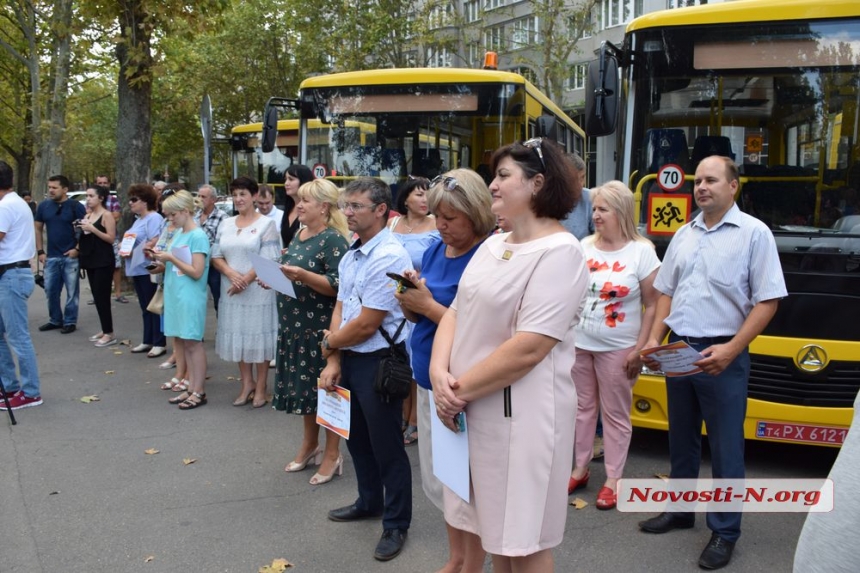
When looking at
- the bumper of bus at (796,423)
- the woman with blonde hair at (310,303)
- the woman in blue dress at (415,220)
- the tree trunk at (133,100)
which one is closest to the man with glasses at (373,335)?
the woman with blonde hair at (310,303)

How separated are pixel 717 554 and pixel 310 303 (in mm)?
2706

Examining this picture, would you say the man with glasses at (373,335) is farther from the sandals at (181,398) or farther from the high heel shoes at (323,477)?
the sandals at (181,398)

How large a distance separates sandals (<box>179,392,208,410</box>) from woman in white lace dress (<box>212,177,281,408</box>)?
20.5 inches

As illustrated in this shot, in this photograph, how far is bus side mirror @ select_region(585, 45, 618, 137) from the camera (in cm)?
555

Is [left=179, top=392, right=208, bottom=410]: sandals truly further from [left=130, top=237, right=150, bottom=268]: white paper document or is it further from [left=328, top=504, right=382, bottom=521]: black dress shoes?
[left=328, top=504, right=382, bottom=521]: black dress shoes

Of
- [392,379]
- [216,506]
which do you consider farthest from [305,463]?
[392,379]

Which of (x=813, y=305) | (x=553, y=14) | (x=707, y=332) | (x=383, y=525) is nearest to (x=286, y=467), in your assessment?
(x=383, y=525)

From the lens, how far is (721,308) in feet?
12.3

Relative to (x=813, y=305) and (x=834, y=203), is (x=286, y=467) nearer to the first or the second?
(x=813, y=305)

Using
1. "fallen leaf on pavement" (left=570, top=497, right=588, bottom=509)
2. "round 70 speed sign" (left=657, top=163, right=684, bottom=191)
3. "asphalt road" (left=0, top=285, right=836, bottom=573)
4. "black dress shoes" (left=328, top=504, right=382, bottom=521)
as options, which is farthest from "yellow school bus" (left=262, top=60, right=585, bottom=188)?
"black dress shoes" (left=328, top=504, right=382, bottom=521)

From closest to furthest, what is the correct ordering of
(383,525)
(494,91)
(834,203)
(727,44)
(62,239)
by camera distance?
1. (383,525)
2. (834,203)
3. (727,44)
4. (494,91)
5. (62,239)

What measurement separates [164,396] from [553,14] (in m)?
22.6

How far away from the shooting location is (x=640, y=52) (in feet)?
18.1

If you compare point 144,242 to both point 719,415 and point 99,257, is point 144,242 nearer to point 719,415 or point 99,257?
point 99,257
